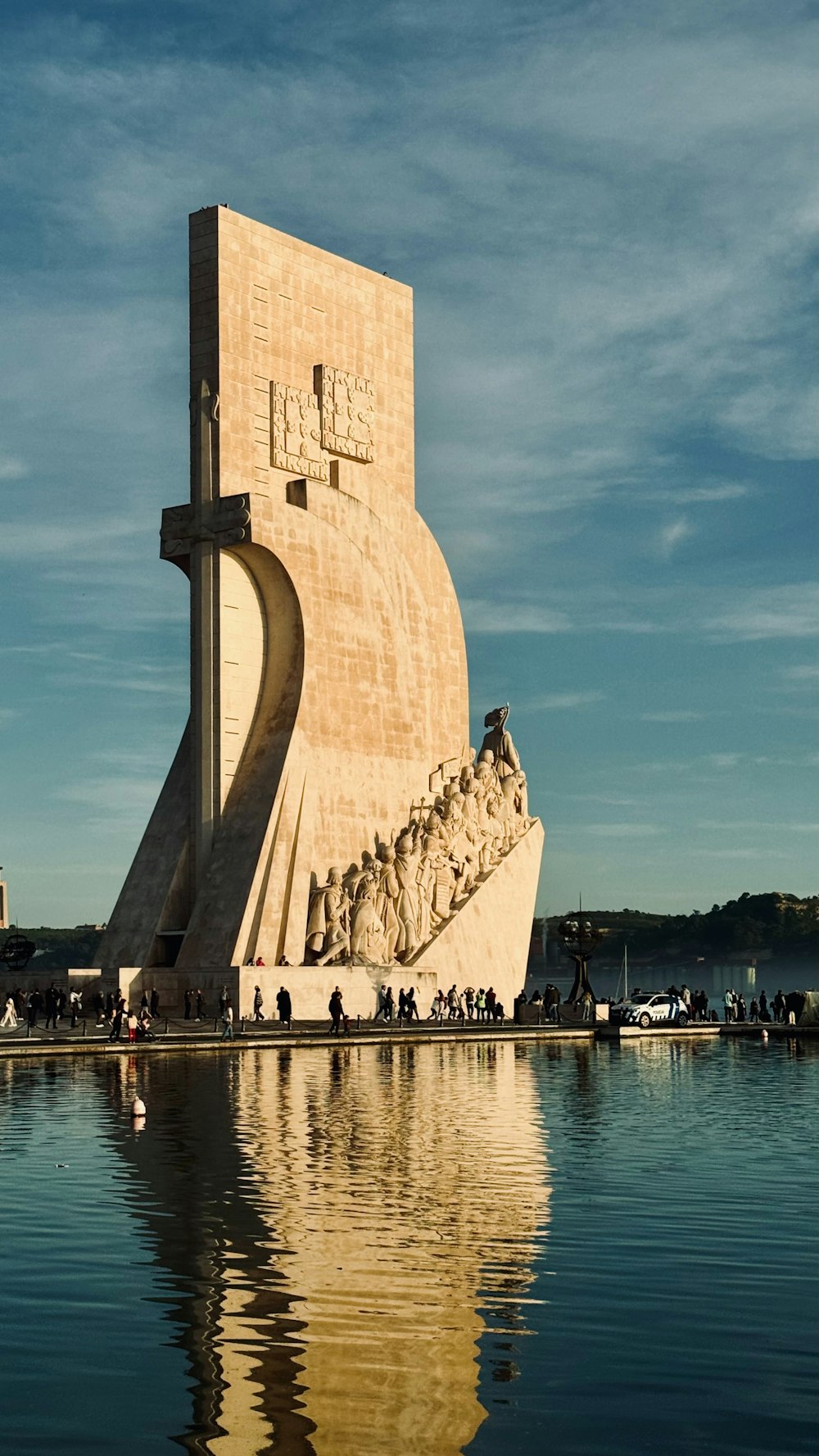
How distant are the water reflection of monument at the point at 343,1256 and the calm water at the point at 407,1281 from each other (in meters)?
0.02

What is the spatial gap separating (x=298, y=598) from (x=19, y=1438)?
79.4 ft

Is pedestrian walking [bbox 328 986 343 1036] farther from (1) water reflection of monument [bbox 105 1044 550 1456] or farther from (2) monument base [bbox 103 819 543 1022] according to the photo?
(1) water reflection of monument [bbox 105 1044 550 1456]

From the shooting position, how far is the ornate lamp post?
94.6 feet

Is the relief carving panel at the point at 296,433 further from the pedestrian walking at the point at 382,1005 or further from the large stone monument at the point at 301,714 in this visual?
the pedestrian walking at the point at 382,1005

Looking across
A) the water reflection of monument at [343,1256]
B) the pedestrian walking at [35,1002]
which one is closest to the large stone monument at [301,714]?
the pedestrian walking at [35,1002]

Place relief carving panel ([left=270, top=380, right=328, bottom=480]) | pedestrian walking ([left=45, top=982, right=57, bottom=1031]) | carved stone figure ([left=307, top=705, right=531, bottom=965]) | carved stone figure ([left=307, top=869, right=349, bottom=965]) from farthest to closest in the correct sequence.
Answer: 1. relief carving panel ([left=270, top=380, right=328, bottom=480])
2. carved stone figure ([left=307, top=705, right=531, bottom=965])
3. carved stone figure ([left=307, top=869, right=349, bottom=965])
4. pedestrian walking ([left=45, top=982, right=57, bottom=1031])

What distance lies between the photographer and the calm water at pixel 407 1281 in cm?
479

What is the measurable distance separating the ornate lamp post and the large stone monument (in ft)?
6.48

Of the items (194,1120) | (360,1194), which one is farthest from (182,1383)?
(194,1120)

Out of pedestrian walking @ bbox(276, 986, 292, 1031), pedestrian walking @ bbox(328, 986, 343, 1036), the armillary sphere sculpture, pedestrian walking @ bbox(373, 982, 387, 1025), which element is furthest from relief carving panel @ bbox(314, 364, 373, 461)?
pedestrian walking @ bbox(328, 986, 343, 1036)

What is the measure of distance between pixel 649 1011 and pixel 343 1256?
21835mm

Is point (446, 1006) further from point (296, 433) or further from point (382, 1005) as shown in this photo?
point (296, 433)

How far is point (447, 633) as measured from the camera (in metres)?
32.5

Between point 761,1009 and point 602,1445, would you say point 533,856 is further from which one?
point 602,1445
